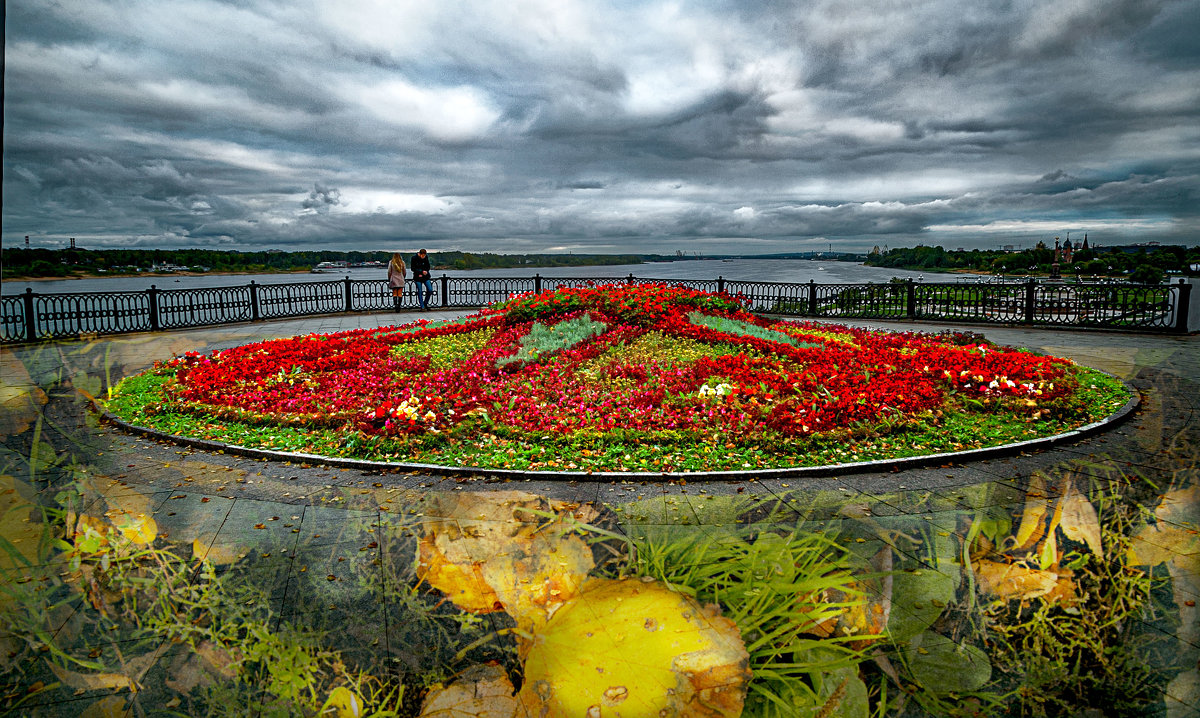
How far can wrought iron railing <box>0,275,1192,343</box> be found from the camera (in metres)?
15.0

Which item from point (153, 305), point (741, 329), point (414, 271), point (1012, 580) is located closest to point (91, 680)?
point (1012, 580)

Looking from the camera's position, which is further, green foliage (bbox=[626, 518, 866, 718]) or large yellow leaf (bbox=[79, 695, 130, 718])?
green foliage (bbox=[626, 518, 866, 718])

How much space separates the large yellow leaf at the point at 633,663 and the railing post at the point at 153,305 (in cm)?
1979

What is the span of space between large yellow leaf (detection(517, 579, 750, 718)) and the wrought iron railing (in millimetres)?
15730

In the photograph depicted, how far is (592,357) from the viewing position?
8.90 meters

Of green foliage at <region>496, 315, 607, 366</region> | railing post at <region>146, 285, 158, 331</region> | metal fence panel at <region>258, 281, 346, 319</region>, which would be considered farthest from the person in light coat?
green foliage at <region>496, 315, 607, 366</region>

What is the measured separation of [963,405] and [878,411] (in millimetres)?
1384

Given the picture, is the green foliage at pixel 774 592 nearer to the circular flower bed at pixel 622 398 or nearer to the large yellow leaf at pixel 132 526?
the large yellow leaf at pixel 132 526

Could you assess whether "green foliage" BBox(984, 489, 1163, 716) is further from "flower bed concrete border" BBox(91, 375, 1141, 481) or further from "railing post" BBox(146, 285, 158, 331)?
"railing post" BBox(146, 285, 158, 331)

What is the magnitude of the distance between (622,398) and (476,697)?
6.10 meters

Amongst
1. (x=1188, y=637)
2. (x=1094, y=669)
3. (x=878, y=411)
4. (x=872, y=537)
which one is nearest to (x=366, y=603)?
(x=872, y=537)

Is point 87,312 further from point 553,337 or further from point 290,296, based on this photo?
point 553,337

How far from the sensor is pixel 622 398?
7.14m

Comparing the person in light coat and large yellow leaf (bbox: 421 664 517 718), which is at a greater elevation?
the person in light coat
